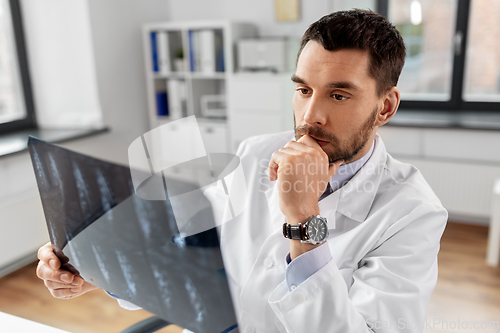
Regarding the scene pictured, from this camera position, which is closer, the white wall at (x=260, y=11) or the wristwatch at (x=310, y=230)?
the wristwatch at (x=310, y=230)

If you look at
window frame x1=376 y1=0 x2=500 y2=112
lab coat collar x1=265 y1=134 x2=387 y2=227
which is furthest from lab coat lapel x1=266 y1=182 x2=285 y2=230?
window frame x1=376 y1=0 x2=500 y2=112

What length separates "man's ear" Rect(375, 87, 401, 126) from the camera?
86cm

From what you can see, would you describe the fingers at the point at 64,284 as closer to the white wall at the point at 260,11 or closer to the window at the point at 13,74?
the window at the point at 13,74

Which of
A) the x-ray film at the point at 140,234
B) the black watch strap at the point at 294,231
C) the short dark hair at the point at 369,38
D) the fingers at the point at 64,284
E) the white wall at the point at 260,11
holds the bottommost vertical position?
the fingers at the point at 64,284

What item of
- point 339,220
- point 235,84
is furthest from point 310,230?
point 235,84

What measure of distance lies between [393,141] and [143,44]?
6.94 ft

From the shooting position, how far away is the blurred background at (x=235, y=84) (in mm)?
2605

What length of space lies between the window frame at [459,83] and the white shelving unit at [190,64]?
3.97ft

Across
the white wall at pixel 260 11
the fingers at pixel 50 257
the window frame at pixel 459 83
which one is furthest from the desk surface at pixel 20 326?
the window frame at pixel 459 83

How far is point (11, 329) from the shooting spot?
0.72 m

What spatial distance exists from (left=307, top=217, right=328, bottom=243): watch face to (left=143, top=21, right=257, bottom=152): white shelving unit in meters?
2.37

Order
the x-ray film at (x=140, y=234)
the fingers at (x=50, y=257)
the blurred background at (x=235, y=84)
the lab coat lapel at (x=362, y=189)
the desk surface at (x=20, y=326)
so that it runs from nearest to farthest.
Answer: the x-ray film at (x=140, y=234), the fingers at (x=50, y=257), the desk surface at (x=20, y=326), the lab coat lapel at (x=362, y=189), the blurred background at (x=235, y=84)

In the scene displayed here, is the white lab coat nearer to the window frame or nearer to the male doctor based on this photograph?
the male doctor

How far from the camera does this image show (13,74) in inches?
108
